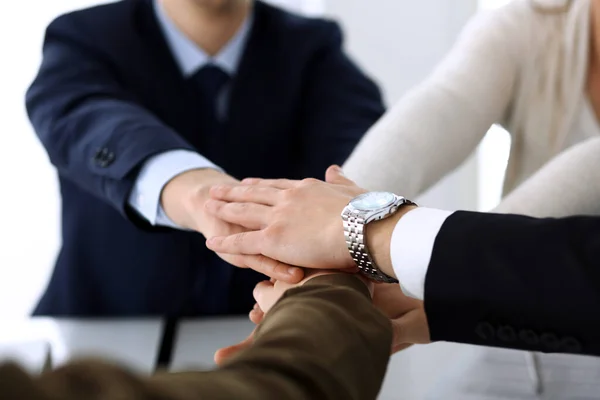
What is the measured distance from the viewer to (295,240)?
89cm

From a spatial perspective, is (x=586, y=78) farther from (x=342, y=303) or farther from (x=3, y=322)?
(x=3, y=322)

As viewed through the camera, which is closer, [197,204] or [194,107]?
[197,204]

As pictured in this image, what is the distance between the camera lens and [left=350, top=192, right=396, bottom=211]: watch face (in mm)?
853

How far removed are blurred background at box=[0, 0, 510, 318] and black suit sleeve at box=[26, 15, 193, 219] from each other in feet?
3.51

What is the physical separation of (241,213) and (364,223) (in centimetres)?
21

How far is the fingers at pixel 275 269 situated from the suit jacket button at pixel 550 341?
278mm

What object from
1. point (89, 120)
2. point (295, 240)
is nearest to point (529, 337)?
point (295, 240)

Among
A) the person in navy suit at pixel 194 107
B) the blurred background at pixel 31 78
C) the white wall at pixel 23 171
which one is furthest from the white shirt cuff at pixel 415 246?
the white wall at pixel 23 171

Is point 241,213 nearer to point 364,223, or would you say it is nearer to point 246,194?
Answer: point 246,194

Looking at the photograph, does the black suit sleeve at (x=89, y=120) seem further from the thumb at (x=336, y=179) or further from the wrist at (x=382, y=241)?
the wrist at (x=382, y=241)

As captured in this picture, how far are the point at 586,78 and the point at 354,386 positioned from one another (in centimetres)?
98

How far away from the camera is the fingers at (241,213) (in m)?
0.96

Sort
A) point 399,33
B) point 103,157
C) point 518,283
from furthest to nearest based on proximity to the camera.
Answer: point 399,33 → point 103,157 → point 518,283

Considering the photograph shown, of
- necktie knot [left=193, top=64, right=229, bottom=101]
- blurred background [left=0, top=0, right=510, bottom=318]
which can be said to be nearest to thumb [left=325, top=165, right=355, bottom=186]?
necktie knot [left=193, top=64, right=229, bottom=101]
